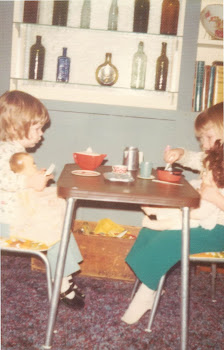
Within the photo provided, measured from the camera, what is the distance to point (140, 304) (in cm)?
158

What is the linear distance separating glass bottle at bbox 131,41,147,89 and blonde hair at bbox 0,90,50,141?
0.96 meters

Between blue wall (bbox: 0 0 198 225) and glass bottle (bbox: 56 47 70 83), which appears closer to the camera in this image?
blue wall (bbox: 0 0 198 225)

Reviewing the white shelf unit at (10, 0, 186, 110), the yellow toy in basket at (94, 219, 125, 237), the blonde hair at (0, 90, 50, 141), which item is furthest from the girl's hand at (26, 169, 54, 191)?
the white shelf unit at (10, 0, 186, 110)

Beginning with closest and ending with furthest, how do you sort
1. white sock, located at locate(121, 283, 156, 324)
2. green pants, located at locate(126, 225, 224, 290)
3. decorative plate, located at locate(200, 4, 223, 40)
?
1. green pants, located at locate(126, 225, 224, 290)
2. white sock, located at locate(121, 283, 156, 324)
3. decorative plate, located at locate(200, 4, 223, 40)

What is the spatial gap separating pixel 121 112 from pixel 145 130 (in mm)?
196

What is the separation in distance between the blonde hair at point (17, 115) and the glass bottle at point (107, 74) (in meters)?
0.83

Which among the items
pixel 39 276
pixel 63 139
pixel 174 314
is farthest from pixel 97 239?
pixel 63 139

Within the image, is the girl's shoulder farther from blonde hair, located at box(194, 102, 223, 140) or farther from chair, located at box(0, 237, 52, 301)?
blonde hair, located at box(194, 102, 223, 140)

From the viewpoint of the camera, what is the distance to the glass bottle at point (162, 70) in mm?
2486

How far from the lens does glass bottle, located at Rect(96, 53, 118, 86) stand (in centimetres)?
250

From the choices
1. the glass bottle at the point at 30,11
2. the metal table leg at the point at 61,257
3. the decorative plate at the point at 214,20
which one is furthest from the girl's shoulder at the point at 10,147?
the decorative plate at the point at 214,20

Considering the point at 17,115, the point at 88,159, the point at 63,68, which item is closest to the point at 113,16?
the point at 63,68

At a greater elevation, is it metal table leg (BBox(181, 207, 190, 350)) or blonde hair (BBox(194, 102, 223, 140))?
blonde hair (BBox(194, 102, 223, 140))

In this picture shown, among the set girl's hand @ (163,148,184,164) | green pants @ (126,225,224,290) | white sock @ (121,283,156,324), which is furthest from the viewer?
girl's hand @ (163,148,184,164)
